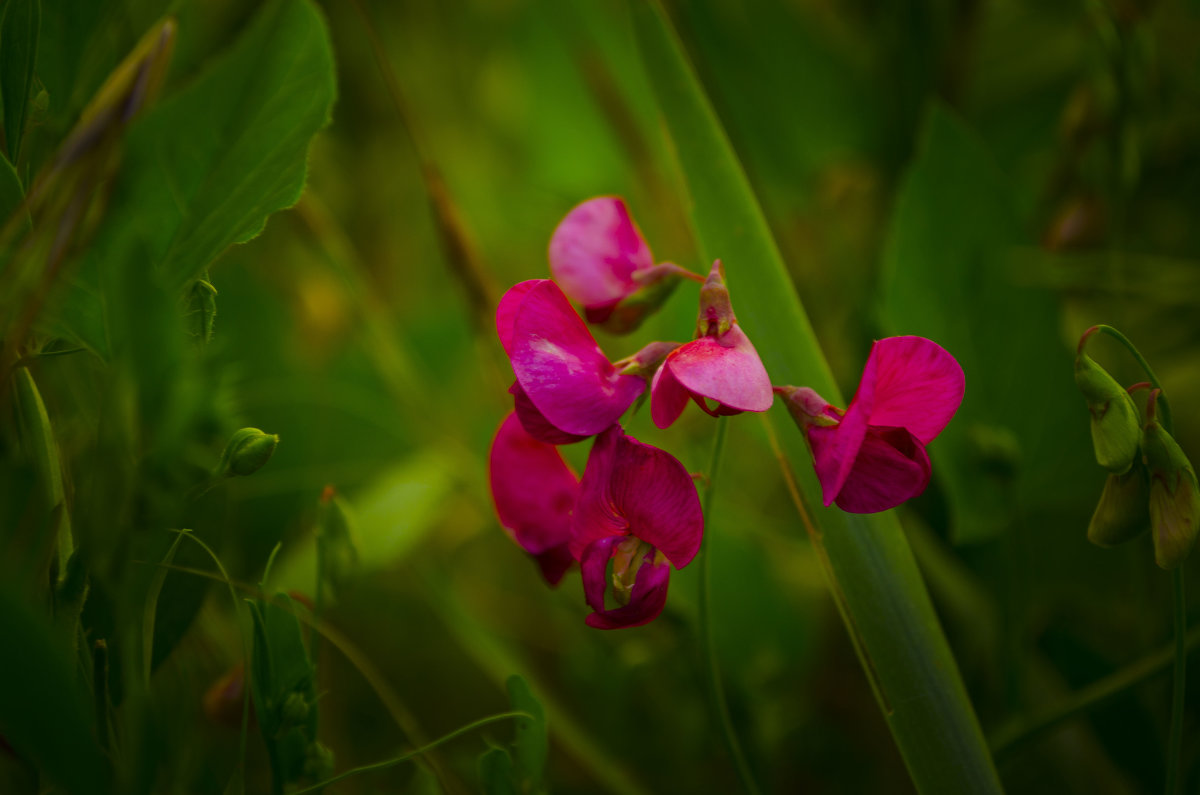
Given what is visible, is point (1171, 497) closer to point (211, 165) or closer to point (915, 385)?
point (915, 385)

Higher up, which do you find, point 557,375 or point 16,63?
point 16,63

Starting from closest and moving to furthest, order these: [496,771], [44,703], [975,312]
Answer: [44,703], [496,771], [975,312]

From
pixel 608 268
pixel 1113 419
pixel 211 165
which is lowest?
pixel 1113 419

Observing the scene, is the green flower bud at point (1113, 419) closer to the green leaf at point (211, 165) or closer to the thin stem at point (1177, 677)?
the thin stem at point (1177, 677)

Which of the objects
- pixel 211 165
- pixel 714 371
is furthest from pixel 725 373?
pixel 211 165

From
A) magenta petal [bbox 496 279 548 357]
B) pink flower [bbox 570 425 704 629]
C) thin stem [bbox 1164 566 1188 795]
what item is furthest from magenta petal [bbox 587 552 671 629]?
thin stem [bbox 1164 566 1188 795]

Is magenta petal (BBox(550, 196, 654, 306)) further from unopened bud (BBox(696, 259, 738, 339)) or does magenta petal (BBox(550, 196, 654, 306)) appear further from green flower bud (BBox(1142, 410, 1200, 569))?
green flower bud (BBox(1142, 410, 1200, 569))
